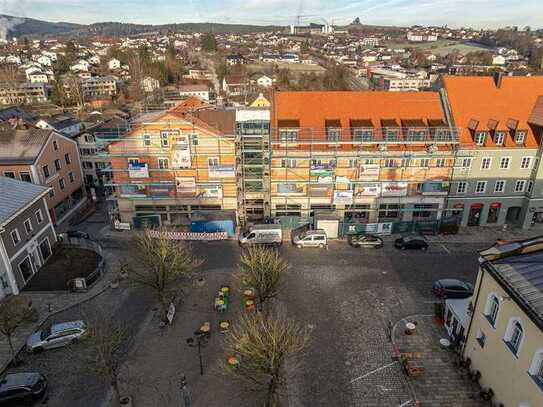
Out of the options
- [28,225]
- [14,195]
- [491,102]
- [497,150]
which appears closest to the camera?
[14,195]

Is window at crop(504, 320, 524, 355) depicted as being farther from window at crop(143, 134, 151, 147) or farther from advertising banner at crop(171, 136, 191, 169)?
window at crop(143, 134, 151, 147)

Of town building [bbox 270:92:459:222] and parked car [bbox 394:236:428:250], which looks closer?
parked car [bbox 394:236:428:250]

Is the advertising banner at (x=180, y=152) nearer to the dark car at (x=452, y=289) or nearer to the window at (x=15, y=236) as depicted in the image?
the window at (x=15, y=236)

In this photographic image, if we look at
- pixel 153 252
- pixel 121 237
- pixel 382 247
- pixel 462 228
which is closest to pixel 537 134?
pixel 462 228

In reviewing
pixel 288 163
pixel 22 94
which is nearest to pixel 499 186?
pixel 288 163

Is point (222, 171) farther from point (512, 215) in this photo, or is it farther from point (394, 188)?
point (512, 215)

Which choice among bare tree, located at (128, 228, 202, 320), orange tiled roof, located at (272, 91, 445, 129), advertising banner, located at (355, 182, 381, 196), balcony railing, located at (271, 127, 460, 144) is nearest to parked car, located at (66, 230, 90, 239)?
bare tree, located at (128, 228, 202, 320)

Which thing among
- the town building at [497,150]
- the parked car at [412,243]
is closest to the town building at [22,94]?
the parked car at [412,243]
